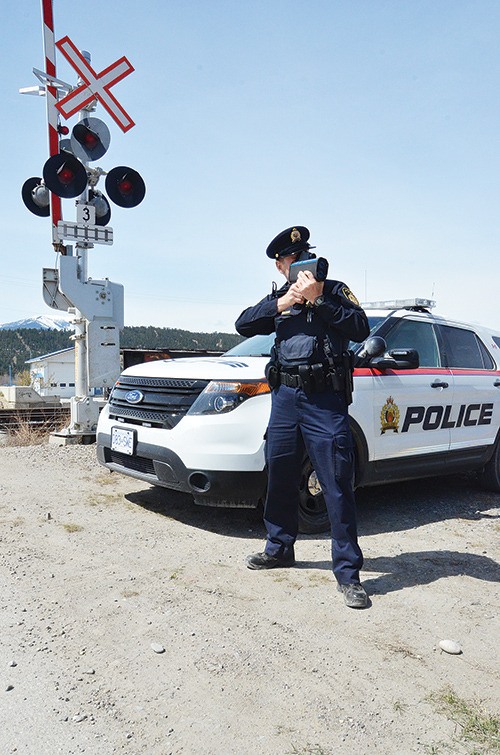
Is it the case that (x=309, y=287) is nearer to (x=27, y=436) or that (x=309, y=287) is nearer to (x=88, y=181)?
(x=88, y=181)

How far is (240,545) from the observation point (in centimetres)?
407

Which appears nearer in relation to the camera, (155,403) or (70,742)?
(70,742)

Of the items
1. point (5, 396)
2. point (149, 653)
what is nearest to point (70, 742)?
point (149, 653)

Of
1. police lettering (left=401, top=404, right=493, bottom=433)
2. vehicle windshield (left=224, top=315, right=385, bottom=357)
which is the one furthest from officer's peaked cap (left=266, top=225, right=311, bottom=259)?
police lettering (left=401, top=404, right=493, bottom=433)

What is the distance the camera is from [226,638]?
8.79ft

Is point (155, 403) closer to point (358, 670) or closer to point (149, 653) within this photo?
point (149, 653)

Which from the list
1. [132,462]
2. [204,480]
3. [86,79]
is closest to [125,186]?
[86,79]

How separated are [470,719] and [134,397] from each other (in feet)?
10.7

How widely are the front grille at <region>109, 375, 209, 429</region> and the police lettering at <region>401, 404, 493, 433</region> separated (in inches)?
70.9

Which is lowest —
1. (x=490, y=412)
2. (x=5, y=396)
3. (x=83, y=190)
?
(x=5, y=396)

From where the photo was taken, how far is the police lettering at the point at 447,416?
4.91 metres

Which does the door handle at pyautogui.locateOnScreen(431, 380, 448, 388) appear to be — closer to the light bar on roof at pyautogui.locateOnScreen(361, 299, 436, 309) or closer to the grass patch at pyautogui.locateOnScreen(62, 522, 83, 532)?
the light bar on roof at pyautogui.locateOnScreen(361, 299, 436, 309)

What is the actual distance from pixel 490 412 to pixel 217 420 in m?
3.07

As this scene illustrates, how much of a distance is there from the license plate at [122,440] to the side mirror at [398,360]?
6.33 ft
